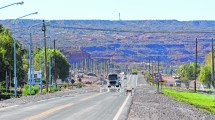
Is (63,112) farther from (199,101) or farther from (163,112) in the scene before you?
(199,101)

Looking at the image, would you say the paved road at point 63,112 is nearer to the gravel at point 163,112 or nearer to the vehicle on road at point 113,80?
the gravel at point 163,112

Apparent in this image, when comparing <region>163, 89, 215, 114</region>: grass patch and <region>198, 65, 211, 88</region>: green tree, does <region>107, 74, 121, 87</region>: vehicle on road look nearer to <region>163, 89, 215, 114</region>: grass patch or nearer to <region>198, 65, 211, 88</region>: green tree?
<region>163, 89, 215, 114</region>: grass patch

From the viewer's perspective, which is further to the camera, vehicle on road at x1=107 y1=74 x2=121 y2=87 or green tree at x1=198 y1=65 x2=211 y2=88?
green tree at x1=198 y1=65 x2=211 y2=88

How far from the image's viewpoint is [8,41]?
99188 mm

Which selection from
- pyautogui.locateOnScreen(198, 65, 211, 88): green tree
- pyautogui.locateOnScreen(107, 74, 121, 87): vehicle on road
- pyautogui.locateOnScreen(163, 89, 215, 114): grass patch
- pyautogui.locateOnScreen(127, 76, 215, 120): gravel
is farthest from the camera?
pyautogui.locateOnScreen(198, 65, 211, 88): green tree

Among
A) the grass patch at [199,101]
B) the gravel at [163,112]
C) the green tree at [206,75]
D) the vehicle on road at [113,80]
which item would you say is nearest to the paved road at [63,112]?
the gravel at [163,112]

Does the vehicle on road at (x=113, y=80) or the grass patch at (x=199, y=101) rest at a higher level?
the vehicle on road at (x=113, y=80)

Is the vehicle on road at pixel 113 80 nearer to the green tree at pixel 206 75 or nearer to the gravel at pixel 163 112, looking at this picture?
the green tree at pixel 206 75

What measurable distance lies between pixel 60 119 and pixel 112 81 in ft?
291

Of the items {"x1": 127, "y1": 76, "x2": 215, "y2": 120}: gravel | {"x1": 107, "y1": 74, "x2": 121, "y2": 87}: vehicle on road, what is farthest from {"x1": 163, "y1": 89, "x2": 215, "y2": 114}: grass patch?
{"x1": 107, "y1": 74, "x2": 121, "y2": 87}: vehicle on road

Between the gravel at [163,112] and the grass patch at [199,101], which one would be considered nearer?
the gravel at [163,112]

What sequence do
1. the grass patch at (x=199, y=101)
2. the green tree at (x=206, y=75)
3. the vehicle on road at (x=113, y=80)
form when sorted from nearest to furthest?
the grass patch at (x=199, y=101)
the vehicle on road at (x=113, y=80)
the green tree at (x=206, y=75)

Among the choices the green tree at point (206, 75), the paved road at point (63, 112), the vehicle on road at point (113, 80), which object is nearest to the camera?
the paved road at point (63, 112)

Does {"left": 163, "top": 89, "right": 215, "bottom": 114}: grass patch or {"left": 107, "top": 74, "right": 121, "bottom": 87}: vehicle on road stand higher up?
{"left": 107, "top": 74, "right": 121, "bottom": 87}: vehicle on road
